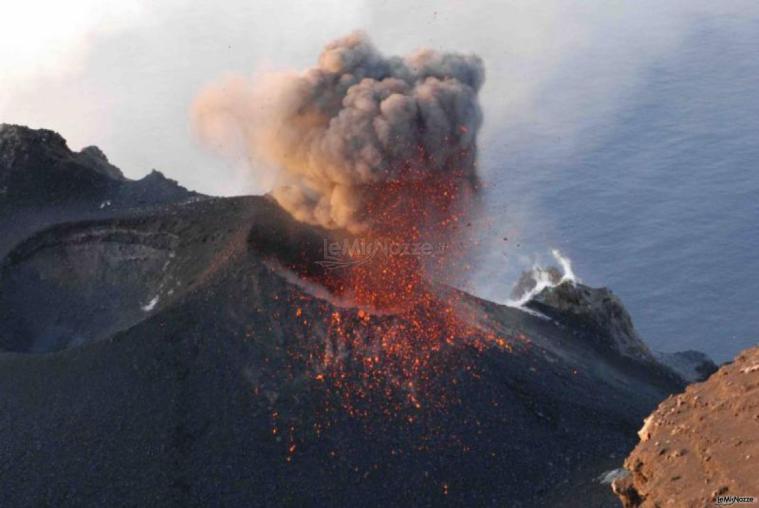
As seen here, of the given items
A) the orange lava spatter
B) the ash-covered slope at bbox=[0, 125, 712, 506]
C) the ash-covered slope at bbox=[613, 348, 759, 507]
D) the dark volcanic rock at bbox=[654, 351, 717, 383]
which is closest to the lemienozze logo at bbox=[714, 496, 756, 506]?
the ash-covered slope at bbox=[613, 348, 759, 507]

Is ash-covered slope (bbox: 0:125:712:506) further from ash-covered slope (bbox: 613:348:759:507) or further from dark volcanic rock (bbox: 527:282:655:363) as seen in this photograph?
ash-covered slope (bbox: 613:348:759:507)

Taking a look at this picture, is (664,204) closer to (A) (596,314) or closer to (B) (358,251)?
(A) (596,314)

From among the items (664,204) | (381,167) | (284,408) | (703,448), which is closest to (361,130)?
(381,167)

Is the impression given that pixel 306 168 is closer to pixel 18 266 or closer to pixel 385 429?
pixel 385 429

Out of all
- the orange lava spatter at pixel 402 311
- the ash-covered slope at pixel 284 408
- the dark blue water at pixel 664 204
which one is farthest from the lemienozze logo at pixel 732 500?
the dark blue water at pixel 664 204

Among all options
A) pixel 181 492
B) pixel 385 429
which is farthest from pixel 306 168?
pixel 181 492

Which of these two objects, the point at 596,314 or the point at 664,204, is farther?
the point at 664,204

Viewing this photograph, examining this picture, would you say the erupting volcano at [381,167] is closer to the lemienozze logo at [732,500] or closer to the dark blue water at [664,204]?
the lemienozze logo at [732,500]
